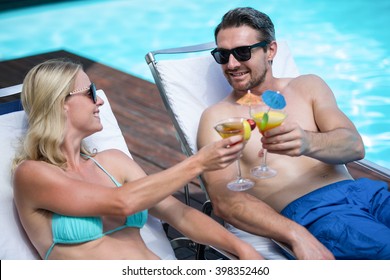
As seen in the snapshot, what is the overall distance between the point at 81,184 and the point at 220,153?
0.57m

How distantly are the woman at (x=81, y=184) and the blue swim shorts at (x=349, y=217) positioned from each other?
1.58ft

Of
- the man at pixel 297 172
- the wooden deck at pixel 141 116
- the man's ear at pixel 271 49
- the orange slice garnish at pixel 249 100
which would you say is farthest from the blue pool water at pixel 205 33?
the orange slice garnish at pixel 249 100

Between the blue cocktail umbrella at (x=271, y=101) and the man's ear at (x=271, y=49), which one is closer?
the blue cocktail umbrella at (x=271, y=101)

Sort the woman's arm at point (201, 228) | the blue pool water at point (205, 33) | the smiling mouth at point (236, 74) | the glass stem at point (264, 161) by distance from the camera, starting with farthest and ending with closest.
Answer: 1. the blue pool water at point (205, 33)
2. the smiling mouth at point (236, 74)
3. the glass stem at point (264, 161)
4. the woman's arm at point (201, 228)

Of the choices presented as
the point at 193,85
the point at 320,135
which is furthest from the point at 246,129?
the point at 193,85

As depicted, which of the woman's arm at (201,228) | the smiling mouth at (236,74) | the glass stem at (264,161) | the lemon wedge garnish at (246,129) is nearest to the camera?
the lemon wedge garnish at (246,129)

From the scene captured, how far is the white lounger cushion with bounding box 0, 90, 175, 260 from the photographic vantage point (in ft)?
9.87

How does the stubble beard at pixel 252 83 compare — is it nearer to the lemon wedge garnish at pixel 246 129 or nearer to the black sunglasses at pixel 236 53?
the black sunglasses at pixel 236 53

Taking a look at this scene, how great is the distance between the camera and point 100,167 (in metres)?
3.06

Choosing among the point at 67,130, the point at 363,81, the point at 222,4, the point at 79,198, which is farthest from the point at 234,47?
the point at 222,4

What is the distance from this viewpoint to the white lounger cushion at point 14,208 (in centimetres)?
301

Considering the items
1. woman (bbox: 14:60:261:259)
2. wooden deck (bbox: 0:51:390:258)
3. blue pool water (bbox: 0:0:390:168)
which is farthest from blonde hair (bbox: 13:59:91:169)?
blue pool water (bbox: 0:0:390:168)

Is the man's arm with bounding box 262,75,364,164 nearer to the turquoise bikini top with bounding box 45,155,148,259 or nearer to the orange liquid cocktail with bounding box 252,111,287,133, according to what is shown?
the orange liquid cocktail with bounding box 252,111,287,133

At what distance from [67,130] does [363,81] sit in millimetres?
6137
